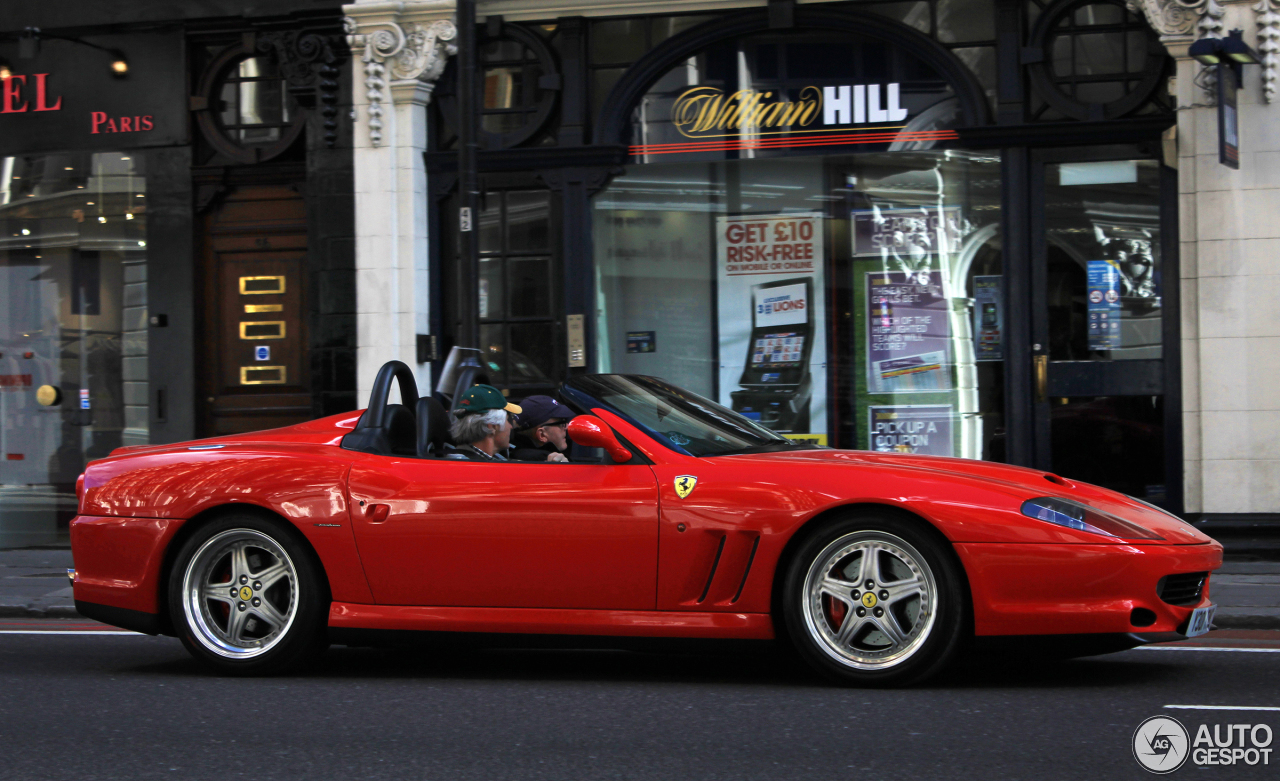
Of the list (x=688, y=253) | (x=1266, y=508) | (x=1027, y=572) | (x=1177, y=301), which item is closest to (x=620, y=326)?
(x=688, y=253)

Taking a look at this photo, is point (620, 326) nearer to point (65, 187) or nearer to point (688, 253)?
point (688, 253)

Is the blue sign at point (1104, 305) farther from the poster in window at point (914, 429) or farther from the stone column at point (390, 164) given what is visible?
the stone column at point (390, 164)

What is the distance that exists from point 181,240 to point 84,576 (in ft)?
23.9

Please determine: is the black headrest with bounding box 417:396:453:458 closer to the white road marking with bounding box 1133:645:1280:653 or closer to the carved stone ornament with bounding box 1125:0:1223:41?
the white road marking with bounding box 1133:645:1280:653

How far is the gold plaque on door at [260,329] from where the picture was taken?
41.9 feet

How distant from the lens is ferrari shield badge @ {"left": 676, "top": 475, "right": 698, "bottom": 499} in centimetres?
524

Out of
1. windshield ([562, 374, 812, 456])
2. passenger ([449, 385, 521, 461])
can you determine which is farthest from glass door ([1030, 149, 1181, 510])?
passenger ([449, 385, 521, 461])

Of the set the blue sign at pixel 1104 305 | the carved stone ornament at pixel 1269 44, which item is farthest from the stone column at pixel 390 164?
the carved stone ornament at pixel 1269 44

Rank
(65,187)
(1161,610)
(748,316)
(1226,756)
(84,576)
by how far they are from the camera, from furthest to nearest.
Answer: (65,187)
(748,316)
(84,576)
(1161,610)
(1226,756)

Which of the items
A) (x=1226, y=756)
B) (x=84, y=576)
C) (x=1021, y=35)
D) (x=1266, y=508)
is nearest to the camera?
(x=1226, y=756)

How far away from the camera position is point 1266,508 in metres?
10.3

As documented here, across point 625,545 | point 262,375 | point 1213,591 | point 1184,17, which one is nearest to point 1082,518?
point 625,545

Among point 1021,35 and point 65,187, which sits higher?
point 1021,35

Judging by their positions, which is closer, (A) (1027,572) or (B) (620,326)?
(A) (1027,572)
